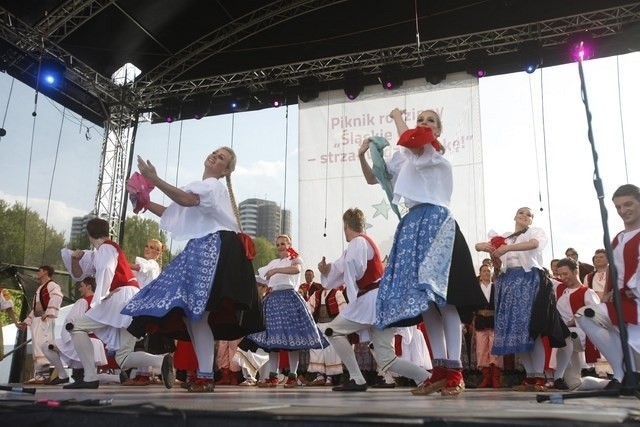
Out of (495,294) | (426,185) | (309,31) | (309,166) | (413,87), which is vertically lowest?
(495,294)

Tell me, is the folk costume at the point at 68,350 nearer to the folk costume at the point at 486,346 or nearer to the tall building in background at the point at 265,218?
the tall building in background at the point at 265,218

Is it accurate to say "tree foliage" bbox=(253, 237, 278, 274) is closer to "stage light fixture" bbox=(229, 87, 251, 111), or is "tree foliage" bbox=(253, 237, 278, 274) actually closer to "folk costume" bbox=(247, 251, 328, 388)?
"stage light fixture" bbox=(229, 87, 251, 111)

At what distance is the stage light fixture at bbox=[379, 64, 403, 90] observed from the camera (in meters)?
9.38

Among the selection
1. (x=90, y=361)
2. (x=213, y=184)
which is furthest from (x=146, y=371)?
(x=213, y=184)

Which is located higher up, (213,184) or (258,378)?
(213,184)

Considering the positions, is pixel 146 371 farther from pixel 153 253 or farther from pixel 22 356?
pixel 22 356

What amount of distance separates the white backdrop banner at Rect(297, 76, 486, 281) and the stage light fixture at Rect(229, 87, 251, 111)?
91cm

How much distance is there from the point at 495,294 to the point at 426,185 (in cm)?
224

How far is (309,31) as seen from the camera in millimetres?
9555

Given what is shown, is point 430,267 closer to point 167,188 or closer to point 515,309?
point 167,188

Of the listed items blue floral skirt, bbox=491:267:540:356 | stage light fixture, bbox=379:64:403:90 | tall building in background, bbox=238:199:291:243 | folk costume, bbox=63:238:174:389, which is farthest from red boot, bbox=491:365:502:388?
stage light fixture, bbox=379:64:403:90

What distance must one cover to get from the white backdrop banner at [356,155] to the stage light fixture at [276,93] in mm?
396

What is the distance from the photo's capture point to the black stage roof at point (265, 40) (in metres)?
8.48

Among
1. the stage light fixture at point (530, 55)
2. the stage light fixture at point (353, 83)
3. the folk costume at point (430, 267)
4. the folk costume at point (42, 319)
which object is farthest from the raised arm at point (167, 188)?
the stage light fixture at point (530, 55)
